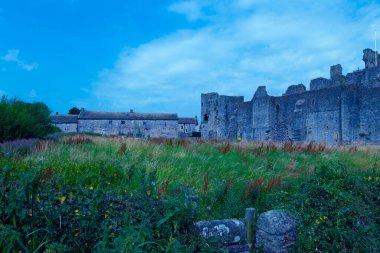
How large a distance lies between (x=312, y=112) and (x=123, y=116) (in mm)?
50387

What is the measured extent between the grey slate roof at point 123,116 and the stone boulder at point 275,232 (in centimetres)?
6805

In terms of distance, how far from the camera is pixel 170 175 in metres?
6.32

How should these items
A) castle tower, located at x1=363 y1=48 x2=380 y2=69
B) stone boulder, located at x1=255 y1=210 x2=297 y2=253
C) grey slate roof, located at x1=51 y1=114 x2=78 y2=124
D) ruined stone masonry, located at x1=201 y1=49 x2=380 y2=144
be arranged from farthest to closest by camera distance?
grey slate roof, located at x1=51 y1=114 x2=78 y2=124
castle tower, located at x1=363 y1=48 x2=380 y2=69
ruined stone masonry, located at x1=201 y1=49 x2=380 y2=144
stone boulder, located at x1=255 y1=210 x2=297 y2=253

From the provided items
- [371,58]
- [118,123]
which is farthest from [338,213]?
[118,123]

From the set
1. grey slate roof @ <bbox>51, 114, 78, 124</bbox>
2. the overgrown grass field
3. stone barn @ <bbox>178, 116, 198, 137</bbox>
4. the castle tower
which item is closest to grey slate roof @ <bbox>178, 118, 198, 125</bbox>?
stone barn @ <bbox>178, 116, 198, 137</bbox>

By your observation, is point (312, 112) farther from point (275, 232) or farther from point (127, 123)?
point (127, 123)

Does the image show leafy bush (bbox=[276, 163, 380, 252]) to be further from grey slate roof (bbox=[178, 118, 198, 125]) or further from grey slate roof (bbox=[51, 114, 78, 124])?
grey slate roof (bbox=[178, 118, 198, 125])

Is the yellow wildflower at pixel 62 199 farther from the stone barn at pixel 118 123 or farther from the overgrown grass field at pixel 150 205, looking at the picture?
the stone barn at pixel 118 123

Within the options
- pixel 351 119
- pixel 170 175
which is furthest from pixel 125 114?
pixel 170 175

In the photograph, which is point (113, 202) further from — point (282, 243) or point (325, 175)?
point (325, 175)

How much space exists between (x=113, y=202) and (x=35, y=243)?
1.08 meters

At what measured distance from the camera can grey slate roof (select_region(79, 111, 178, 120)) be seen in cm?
6969

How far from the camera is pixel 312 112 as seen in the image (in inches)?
1177

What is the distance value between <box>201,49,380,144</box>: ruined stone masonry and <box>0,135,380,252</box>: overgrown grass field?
21.4 metres
